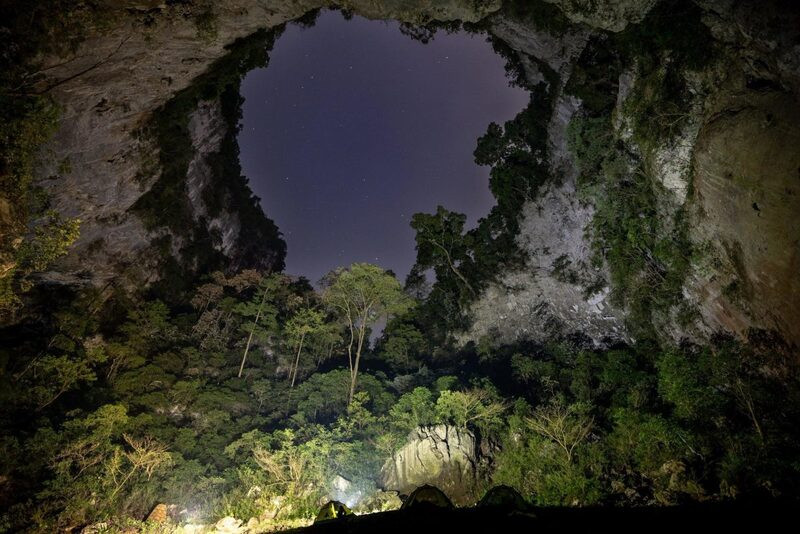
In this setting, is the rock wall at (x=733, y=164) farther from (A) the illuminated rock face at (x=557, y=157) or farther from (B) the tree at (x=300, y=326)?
(B) the tree at (x=300, y=326)

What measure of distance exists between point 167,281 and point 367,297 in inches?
527

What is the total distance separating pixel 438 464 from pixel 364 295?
31.8 ft

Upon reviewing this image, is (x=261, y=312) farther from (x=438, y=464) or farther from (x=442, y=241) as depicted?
(x=438, y=464)

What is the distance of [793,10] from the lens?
695 centimetres

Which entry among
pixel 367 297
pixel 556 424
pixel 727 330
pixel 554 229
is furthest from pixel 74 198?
pixel 727 330

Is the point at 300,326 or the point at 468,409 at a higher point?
the point at 300,326

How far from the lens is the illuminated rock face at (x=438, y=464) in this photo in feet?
43.5

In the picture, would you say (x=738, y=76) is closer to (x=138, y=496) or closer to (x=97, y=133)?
(x=97, y=133)

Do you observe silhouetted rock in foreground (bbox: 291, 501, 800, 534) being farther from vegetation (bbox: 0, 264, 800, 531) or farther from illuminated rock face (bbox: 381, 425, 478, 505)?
illuminated rock face (bbox: 381, 425, 478, 505)

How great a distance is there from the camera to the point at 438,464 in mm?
13820

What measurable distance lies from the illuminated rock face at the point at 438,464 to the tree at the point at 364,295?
518 centimetres

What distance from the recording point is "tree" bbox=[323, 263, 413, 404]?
19734mm

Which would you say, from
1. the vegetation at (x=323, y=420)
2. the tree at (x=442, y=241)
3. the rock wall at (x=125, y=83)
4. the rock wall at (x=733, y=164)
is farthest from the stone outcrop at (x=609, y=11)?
the tree at (x=442, y=241)

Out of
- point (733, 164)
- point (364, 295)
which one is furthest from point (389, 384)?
point (733, 164)
